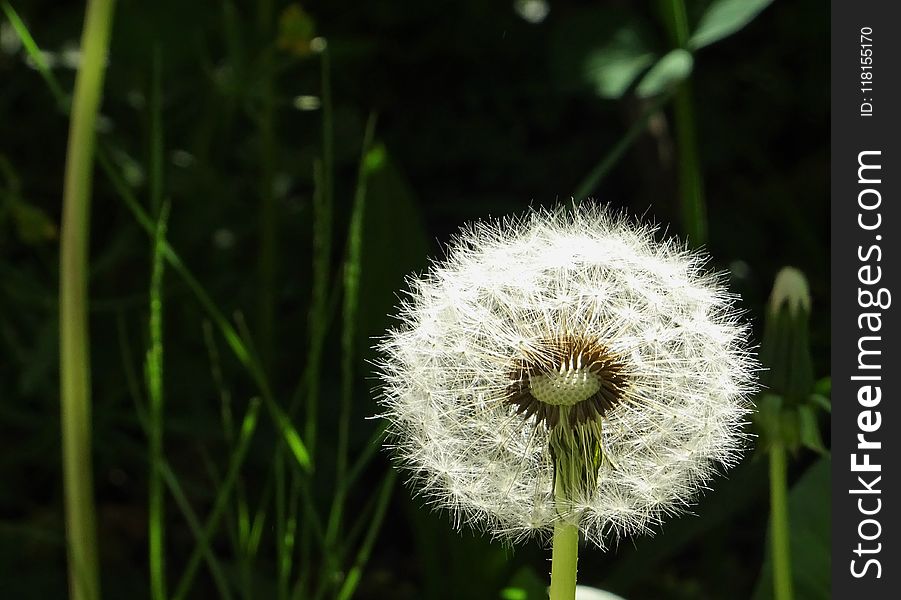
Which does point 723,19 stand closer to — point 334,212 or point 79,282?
point 79,282

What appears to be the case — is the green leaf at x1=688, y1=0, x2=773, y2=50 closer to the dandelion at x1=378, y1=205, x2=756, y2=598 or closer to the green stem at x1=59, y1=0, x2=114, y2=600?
the dandelion at x1=378, y1=205, x2=756, y2=598

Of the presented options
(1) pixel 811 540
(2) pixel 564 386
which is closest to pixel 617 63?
(1) pixel 811 540

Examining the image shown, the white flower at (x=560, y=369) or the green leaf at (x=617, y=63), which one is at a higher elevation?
the green leaf at (x=617, y=63)

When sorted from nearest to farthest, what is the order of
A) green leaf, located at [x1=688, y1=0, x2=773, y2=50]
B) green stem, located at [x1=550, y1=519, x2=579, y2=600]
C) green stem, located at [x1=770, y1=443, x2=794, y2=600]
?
green stem, located at [x1=550, y1=519, x2=579, y2=600], green stem, located at [x1=770, y1=443, x2=794, y2=600], green leaf, located at [x1=688, y1=0, x2=773, y2=50]

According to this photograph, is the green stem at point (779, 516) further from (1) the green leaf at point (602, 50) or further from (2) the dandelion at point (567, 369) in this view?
(1) the green leaf at point (602, 50)

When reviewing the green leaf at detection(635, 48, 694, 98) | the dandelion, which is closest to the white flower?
the dandelion

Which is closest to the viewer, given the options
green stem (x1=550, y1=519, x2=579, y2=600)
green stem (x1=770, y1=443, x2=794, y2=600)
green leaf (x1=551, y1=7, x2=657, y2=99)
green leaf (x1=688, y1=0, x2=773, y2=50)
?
green stem (x1=550, y1=519, x2=579, y2=600)

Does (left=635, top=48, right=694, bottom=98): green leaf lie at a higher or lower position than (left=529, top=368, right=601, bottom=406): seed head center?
higher

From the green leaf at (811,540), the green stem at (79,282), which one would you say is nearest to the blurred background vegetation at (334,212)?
the green leaf at (811,540)
